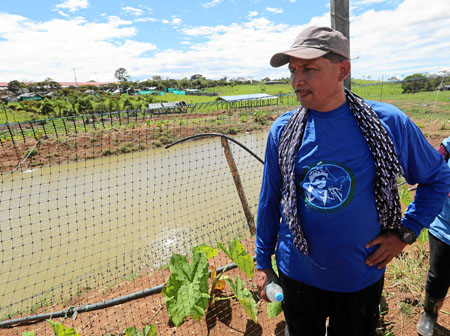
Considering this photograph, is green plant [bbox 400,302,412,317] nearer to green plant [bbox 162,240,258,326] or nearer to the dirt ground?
the dirt ground

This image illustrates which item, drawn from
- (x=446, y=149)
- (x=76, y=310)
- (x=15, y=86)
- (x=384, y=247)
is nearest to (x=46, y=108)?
(x=76, y=310)

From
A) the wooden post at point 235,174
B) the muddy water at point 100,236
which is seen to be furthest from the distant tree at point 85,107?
the wooden post at point 235,174

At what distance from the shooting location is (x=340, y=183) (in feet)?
4.00

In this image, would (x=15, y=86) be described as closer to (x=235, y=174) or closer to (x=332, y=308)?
(x=235, y=174)

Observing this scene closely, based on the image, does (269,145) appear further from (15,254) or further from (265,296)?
(15,254)

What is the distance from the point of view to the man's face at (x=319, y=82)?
4.05 ft

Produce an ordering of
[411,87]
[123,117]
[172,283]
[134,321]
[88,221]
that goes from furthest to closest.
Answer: [123,117] → [411,87] → [88,221] → [134,321] → [172,283]

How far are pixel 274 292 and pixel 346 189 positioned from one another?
654 millimetres

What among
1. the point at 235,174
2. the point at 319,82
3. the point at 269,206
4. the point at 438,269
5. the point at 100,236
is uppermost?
the point at 319,82

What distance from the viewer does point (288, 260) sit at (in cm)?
144

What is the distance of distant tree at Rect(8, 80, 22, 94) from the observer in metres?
54.3

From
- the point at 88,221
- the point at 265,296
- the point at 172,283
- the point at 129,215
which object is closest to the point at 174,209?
the point at 129,215

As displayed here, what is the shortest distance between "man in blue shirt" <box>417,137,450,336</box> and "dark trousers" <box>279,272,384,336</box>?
30.3 inches

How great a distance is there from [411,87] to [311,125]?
2650 cm
